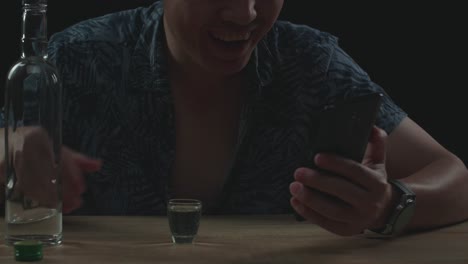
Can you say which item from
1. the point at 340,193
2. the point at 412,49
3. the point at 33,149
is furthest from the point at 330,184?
the point at 412,49

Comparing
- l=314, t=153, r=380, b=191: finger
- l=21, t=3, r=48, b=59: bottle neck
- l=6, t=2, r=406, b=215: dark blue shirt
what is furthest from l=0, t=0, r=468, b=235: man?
l=21, t=3, r=48, b=59: bottle neck

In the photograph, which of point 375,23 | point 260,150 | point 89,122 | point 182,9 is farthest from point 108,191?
point 375,23

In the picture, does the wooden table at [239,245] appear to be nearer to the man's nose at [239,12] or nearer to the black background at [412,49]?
the man's nose at [239,12]

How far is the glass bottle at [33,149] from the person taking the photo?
3.70 feet

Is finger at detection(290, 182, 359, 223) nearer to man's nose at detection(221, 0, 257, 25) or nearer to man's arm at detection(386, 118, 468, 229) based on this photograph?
man's arm at detection(386, 118, 468, 229)

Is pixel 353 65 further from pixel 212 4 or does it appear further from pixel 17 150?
pixel 17 150

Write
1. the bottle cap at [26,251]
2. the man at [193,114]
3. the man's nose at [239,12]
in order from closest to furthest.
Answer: the bottle cap at [26,251], the man's nose at [239,12], the man at [193,114]

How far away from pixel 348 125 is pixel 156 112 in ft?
2.06

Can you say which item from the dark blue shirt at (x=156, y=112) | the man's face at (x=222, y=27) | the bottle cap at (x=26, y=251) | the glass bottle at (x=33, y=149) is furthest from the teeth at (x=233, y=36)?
the bottle cap at (x=26, y=251)

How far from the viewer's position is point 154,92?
169 cm

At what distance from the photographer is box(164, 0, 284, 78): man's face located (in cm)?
146

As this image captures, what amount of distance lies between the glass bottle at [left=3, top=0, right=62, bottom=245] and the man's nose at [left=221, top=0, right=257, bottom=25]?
0.41 metres

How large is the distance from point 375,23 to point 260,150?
0.65 m

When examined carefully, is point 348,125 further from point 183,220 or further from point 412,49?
point 412,49
